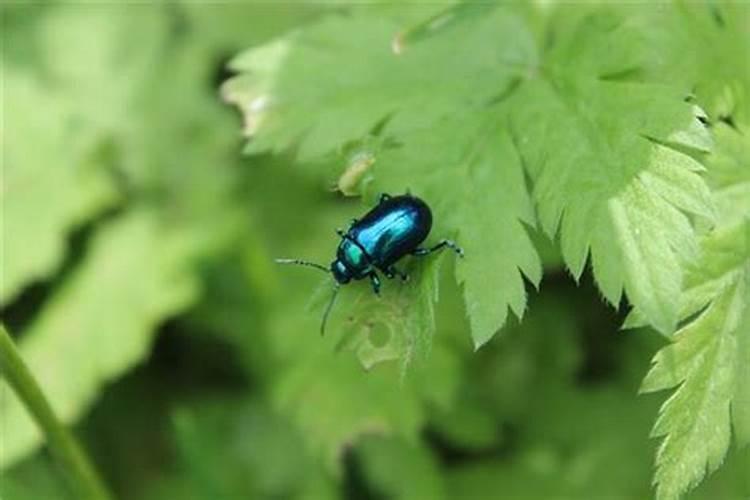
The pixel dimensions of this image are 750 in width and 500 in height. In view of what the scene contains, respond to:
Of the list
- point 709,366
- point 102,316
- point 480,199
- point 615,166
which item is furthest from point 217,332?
point 709,366

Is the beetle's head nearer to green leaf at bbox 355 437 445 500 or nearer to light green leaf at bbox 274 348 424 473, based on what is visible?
light green leaf at bbox 274 348 424 473

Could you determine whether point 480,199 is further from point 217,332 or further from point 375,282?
point 217,332

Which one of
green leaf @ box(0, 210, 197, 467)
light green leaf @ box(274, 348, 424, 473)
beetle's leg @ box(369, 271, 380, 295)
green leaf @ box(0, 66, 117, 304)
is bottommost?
light green leaf @ box(274, 348, 424, 473)

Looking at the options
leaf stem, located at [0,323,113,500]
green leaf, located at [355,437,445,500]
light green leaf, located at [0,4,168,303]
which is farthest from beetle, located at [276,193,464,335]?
light green leaf, located at [0,4,168,303]

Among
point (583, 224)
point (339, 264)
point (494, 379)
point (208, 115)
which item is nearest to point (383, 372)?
point (494, 379)

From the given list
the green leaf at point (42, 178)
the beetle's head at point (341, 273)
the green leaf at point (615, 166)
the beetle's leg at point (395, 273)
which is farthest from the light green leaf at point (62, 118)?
the green leaf at point (615, 166)

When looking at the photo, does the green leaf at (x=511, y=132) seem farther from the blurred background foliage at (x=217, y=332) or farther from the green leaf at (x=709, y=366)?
the blurred background foliage at (x=217, y=332)
